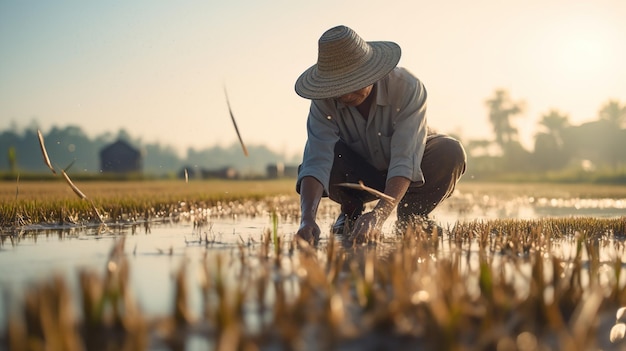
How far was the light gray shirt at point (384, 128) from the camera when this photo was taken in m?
4.18

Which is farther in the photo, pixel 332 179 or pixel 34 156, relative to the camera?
pixel 34 156

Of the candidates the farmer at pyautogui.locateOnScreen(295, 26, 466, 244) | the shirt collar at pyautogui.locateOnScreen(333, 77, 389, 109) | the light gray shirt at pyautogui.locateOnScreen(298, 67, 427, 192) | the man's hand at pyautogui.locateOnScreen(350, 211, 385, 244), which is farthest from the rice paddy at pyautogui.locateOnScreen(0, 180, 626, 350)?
the shirt collar at pyautogui.locateOnScreen(333, 77, 389, 109)

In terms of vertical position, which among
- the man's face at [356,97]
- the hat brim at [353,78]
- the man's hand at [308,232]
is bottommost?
the man's hand at [308,232]

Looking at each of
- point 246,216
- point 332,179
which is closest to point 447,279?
point 332,179

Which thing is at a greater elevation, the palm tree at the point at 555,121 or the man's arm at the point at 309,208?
the palm tree at the point at 555,121

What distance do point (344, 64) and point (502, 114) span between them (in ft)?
226

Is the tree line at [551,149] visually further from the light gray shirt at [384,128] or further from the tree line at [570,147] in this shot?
the light gray shirt at [384,128]

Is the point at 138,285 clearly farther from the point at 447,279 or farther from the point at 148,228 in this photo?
the point at 148,228

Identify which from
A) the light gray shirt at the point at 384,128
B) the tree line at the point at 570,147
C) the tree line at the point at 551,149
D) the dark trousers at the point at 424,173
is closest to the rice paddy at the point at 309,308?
the light gray shirt at the point at 384,128

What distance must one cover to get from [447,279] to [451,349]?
1.66 ft

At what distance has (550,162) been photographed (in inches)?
2121

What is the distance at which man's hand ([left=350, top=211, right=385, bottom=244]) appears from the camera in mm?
3693

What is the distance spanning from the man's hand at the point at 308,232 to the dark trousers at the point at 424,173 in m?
1.13

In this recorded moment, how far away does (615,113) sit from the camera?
59125 mm
